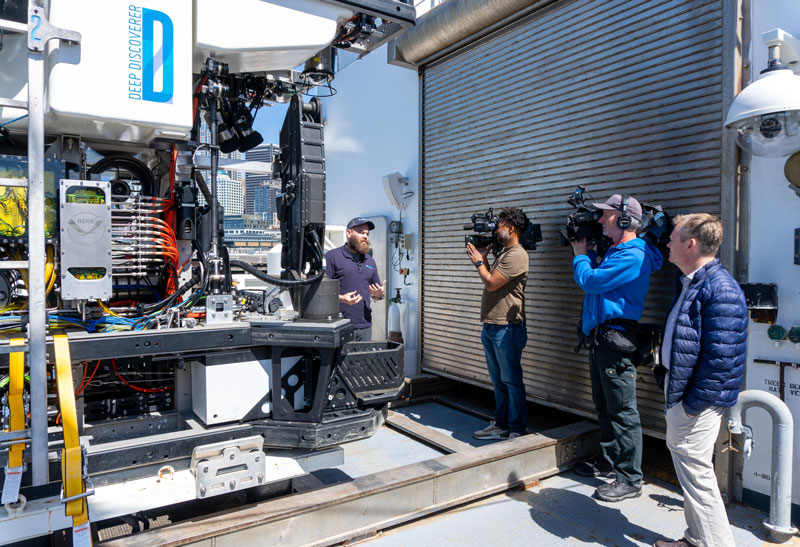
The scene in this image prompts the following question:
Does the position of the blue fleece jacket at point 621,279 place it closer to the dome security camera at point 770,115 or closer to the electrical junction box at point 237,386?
the dome security camera at point 770,115

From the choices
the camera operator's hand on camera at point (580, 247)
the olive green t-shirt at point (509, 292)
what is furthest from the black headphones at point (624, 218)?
the olive green t-shirt at point (509, 292)

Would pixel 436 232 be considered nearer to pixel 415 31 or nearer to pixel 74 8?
→ pixel 415 31

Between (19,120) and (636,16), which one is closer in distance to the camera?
(19,120)

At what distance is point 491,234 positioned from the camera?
15.5 feet

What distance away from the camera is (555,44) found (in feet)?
16.1

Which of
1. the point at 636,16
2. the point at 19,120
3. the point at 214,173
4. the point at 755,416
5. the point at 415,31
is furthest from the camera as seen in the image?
the point at 415,31

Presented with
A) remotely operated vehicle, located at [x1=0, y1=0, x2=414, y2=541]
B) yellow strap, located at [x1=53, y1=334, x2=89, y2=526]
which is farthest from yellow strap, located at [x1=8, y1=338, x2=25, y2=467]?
yellow strap, located at [x1=53, y1=334, x2=89, y2=526]

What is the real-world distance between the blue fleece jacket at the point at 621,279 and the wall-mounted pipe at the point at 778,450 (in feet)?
2.68

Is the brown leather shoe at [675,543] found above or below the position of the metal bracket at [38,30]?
below


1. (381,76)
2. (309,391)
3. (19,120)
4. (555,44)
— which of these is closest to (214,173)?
(19,120)

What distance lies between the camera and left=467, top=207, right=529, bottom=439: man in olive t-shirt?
4.45m

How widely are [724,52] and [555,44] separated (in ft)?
5.21

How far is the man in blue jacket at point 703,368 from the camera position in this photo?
9.10 ft

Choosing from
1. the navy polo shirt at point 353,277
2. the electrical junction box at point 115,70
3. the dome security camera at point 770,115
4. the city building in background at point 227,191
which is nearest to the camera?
the electrical junction box at point 115,70
